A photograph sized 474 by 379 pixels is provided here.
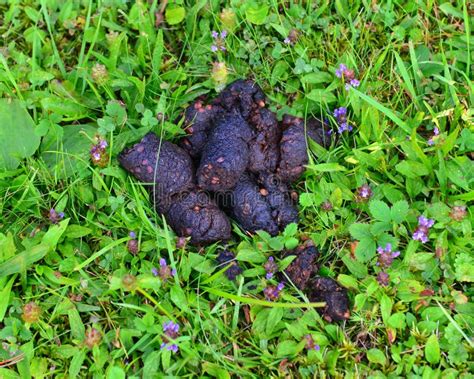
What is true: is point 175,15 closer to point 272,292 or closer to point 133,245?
point 133,245

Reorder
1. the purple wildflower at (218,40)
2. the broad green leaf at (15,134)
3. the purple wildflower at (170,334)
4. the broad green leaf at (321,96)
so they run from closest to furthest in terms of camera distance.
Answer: the purple wildflower at (170,334)
the broad green leaf at (15,134)
the broad green leaf at (321,96)
the purple wildflower at (218,40)

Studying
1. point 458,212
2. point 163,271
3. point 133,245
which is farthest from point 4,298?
point 458,212

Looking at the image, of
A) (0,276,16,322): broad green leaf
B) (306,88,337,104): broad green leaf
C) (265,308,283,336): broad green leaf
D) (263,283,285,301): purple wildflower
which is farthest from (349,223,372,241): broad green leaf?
(0,276,16,322): broad green leaf

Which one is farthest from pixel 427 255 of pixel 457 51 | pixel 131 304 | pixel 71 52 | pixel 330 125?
pixel 71 52

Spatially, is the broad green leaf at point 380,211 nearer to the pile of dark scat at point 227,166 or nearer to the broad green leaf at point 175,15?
the pile of dark scat at point 227,166

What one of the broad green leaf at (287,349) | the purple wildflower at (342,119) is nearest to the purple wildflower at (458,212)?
the purple wildflower at (342,119)
